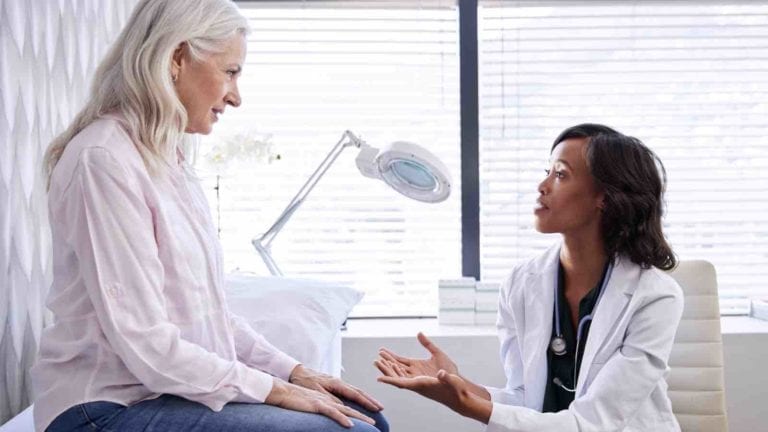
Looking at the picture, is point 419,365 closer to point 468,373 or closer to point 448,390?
point 448,390

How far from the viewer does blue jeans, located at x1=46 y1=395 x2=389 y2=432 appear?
1.31m

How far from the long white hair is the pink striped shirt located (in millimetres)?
45

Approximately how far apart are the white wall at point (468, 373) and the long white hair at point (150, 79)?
1.48 metres

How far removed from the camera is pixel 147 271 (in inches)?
52.9

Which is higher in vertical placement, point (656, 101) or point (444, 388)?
point (656, 101)

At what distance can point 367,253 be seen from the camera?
3176 millimetres

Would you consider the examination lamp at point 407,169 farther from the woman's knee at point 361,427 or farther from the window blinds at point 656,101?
the woman's knee at point 361,427

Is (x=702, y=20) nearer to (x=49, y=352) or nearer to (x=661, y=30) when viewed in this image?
(x=661, y=30)

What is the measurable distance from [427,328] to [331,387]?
1.38 m

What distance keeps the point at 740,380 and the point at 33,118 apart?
2.29 meters

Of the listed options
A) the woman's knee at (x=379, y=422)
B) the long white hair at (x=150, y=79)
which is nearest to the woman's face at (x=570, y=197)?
the woman's knee at (x=379, y=422)

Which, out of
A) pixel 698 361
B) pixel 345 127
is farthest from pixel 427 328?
pixel 698 361

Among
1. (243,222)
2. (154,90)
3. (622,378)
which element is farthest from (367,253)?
(154,90)

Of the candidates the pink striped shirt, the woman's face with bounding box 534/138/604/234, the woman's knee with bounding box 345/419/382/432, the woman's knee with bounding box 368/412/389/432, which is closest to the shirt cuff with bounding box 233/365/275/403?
the pink striped shirt
